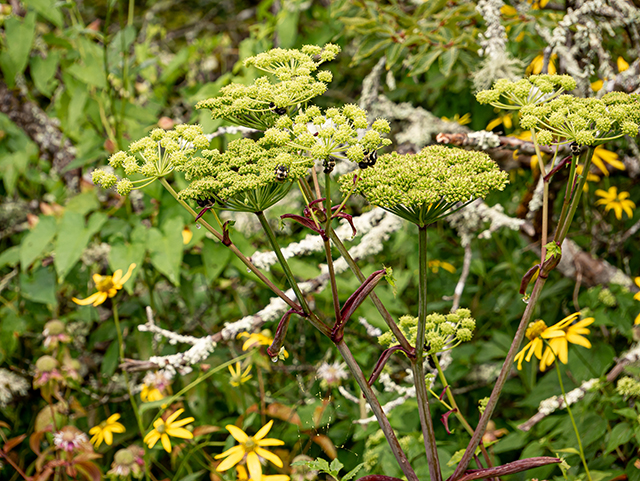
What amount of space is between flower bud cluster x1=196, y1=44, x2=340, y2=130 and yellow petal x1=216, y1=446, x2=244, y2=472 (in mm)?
711

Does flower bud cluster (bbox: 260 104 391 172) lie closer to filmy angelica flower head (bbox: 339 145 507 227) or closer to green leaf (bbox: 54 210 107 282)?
filmy angelica flower head (bbox: 339 145 507 227)

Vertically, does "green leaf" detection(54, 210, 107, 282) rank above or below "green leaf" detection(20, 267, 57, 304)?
above

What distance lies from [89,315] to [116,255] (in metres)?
0.41

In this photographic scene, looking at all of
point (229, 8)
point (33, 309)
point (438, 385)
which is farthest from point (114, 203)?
point (229, 8)

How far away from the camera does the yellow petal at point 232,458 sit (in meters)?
1.10

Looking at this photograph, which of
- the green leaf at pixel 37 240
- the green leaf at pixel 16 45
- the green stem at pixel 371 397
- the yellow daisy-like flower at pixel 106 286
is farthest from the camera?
the green leaf at pixel 16 45

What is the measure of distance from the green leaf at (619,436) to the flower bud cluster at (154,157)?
96 cm

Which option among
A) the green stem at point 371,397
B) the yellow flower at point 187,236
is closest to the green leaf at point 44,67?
the yellow flower at point 187,236

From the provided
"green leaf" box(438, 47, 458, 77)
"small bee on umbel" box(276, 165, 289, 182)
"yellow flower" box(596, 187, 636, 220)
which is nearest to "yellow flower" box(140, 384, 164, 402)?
"small bee on umbel" box(276, 165, 289, 182)

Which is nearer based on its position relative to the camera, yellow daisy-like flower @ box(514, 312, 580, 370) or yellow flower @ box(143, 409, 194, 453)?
yellow daisy-like flower @ box(514, 312, 580, 370)

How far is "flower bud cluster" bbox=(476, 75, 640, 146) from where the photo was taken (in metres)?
0.66

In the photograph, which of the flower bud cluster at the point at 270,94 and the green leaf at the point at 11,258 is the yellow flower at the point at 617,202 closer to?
the flower bud cluster at the point at 270,94

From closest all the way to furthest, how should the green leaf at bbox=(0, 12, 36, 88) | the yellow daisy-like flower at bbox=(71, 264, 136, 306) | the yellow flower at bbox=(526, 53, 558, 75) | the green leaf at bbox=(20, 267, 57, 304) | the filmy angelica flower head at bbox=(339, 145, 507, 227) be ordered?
1. the filmy angelica flower head at bbox=(339, 145, 507, 227)
2. the yellow daisy-like flower at bbox=(71, 264, 136, 306)
3. the yellow flower at bbox=(526, 53, 558, 75)
4. the green leaf at bbox=(20, 267, 57, 304)
5. the green leaf at bbox=(0, 12, 36, 88)

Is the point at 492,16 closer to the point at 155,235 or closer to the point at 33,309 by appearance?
the point at 155,235
